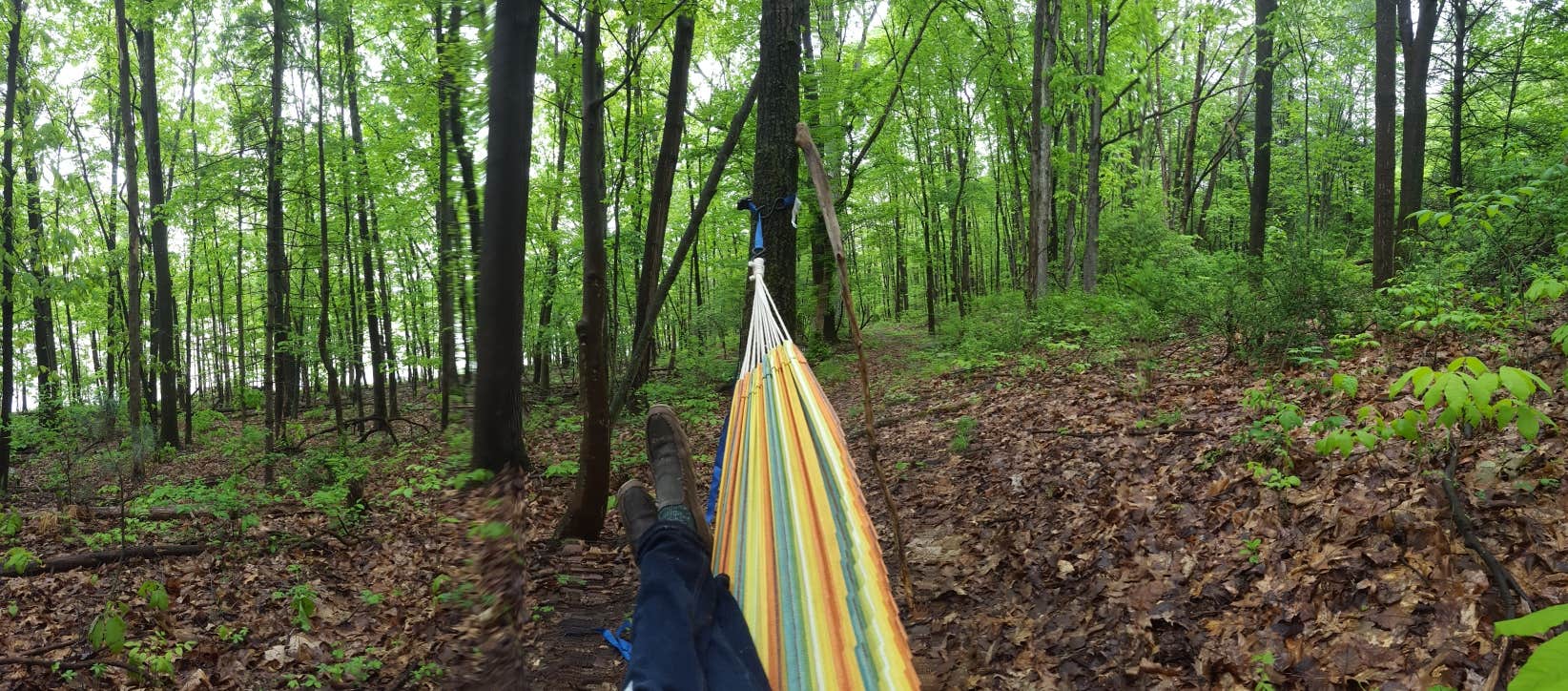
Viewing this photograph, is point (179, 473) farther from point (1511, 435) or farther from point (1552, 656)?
point (1511, 435)

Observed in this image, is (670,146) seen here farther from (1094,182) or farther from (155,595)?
(1094,182)

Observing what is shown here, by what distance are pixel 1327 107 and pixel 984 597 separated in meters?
17.9

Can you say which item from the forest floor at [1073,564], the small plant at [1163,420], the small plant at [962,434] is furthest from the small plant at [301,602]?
the small plant at [1163,420]

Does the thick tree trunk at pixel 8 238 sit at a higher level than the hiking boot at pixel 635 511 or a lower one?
higher

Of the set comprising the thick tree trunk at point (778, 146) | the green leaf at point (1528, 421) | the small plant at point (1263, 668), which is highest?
the thick tree trunk at point (778, 146)

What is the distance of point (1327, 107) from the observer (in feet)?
48.5

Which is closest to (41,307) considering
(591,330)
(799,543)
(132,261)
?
(132,261)

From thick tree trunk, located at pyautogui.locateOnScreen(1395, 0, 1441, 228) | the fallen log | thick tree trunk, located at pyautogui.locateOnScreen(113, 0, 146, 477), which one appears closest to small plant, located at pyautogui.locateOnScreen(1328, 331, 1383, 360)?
thick tree trunk, located at pyautogui.locateOnScreen(1395, 0, 1441, 228)

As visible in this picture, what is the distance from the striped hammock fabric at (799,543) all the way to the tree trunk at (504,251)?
963 mm

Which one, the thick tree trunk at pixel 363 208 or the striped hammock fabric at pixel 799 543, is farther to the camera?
the thick tree trunk at pixel 363 208

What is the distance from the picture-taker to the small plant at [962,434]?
386 cm

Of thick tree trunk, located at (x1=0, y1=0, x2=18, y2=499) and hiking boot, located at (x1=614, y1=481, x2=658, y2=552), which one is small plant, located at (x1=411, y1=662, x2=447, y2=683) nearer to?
hiking boot, located at (x1=614, y1=481, x2=658, y2=552)

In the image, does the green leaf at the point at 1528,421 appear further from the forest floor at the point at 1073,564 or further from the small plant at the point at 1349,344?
the small plant at the point at 1349,344

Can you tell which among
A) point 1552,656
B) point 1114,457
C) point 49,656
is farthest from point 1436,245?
point 49,656
